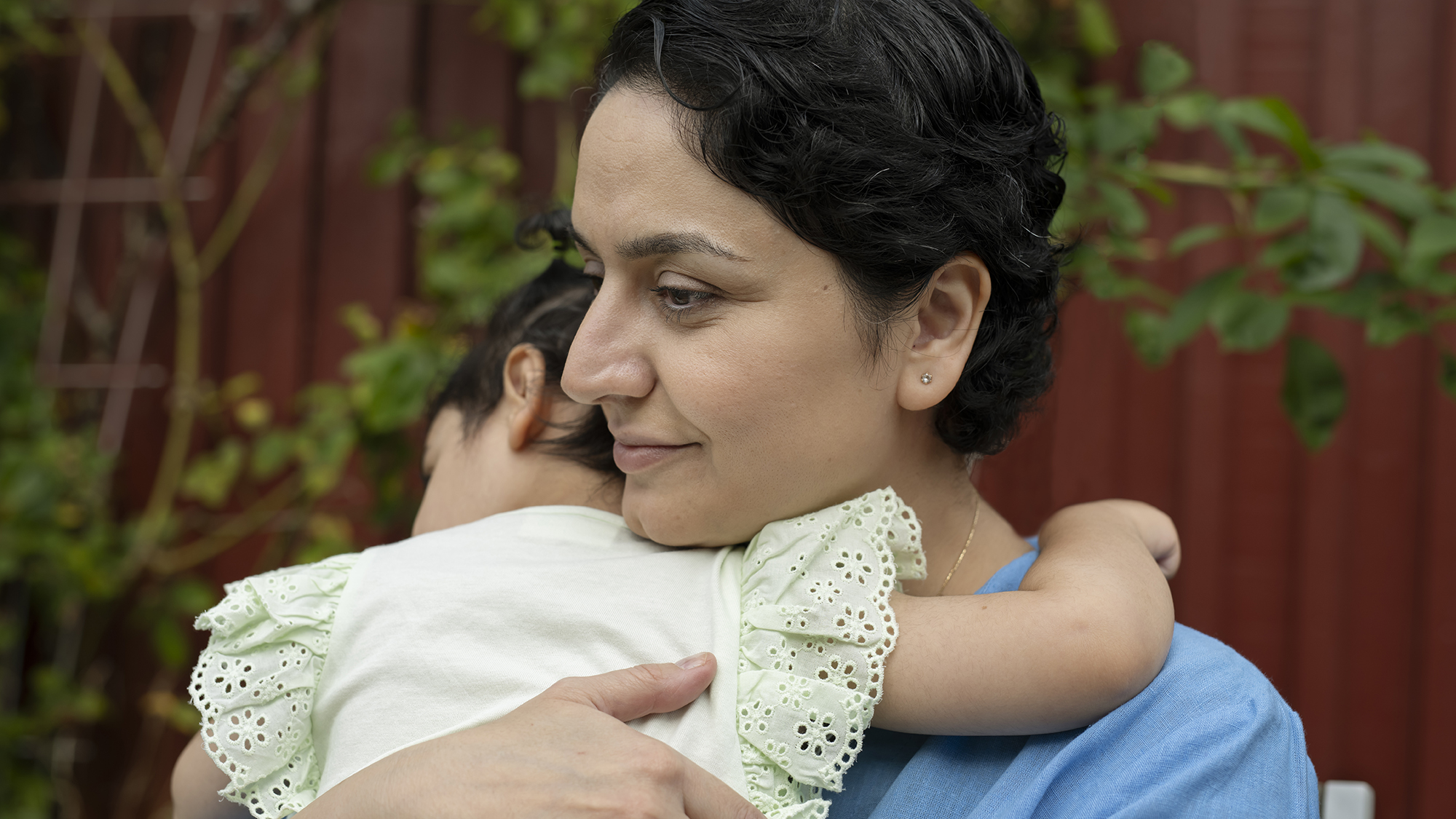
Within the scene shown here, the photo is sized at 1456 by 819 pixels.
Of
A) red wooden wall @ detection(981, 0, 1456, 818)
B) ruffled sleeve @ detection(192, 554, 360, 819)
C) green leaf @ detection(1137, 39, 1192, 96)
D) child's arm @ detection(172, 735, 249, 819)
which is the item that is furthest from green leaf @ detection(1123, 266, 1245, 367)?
child's arm @ detection(172, 735, 249, 819)

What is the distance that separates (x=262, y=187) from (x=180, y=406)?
69 cm

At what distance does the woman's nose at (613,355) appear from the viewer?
3.34 ft

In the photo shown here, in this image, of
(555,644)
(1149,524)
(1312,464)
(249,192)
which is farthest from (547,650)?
(249,192)

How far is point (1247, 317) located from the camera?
1759mm

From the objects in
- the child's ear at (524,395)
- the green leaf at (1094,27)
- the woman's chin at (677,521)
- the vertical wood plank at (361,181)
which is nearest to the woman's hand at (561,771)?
the woman's chin at (677,521)

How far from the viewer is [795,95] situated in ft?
3.19

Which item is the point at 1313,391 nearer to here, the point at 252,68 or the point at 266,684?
the point at 266,684

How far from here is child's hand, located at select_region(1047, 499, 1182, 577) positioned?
1230 millimetres

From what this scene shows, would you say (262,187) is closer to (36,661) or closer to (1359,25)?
(36,661)

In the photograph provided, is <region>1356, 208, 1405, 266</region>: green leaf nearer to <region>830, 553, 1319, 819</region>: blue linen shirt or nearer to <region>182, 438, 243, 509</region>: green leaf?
<region>830, 553, 1319, 819</region>: blue linen shirt

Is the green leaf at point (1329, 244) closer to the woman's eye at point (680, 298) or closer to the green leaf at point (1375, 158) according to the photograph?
the green leaf at point (1375, 158)

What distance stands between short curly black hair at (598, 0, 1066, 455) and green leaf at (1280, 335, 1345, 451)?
0.98 m

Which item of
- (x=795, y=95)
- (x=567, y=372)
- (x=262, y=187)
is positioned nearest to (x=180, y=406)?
(x=262, y=187)

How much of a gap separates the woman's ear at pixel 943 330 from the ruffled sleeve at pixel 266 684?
2.13 ft
